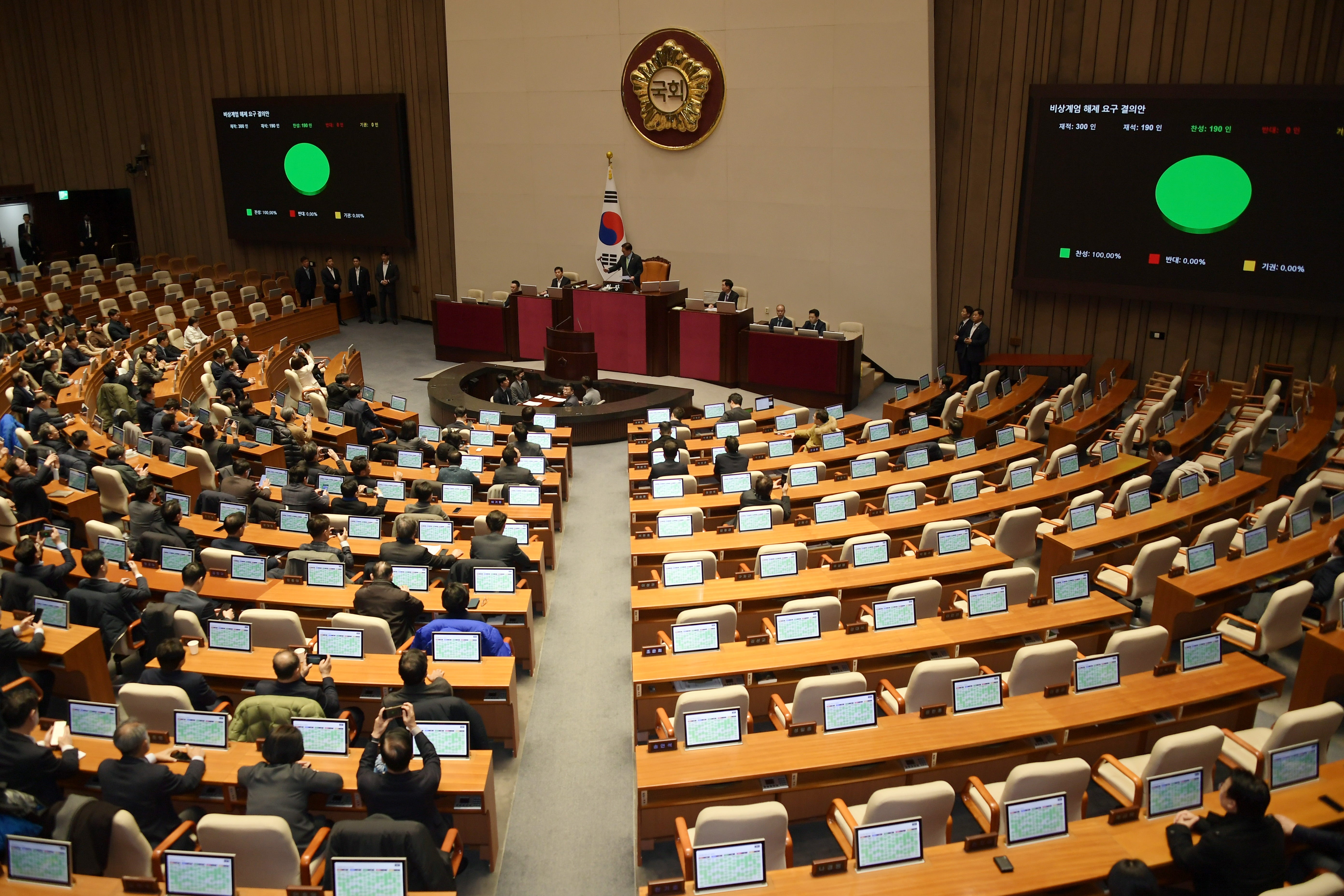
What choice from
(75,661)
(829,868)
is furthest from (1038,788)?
(75,661)

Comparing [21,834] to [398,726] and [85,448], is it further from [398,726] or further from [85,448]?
[85,448]

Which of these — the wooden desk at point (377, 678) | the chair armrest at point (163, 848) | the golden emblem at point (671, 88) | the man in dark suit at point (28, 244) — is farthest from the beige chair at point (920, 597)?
the man in dark suit at point (28, 244)

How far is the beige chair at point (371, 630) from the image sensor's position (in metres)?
5.68

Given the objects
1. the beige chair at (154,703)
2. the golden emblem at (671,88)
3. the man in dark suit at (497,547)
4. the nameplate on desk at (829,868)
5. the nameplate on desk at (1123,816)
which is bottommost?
the nameplate on desk at (829,868)

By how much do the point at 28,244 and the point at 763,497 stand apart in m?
18.9

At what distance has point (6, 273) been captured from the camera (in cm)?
1695

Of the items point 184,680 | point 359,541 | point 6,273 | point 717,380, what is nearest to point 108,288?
point 6,273

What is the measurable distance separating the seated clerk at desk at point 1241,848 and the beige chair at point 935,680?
4.53 feet

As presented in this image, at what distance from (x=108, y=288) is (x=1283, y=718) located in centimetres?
1903

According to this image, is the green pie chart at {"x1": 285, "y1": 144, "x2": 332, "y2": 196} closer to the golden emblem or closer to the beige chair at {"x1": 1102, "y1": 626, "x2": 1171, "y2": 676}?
Result: the golden emblem

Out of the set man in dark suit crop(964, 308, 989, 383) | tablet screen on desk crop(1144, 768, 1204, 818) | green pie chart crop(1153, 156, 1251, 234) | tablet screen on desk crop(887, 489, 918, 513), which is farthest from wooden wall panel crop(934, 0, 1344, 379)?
tablet screen on desk crop(1144, 768, 1204, 818)

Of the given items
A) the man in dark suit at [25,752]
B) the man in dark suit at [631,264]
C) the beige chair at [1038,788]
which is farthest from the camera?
the man in dark suit at [631,264]

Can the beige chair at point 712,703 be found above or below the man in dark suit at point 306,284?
below

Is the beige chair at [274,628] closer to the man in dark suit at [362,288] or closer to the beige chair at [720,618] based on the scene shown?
the beige chair at [720,618]
